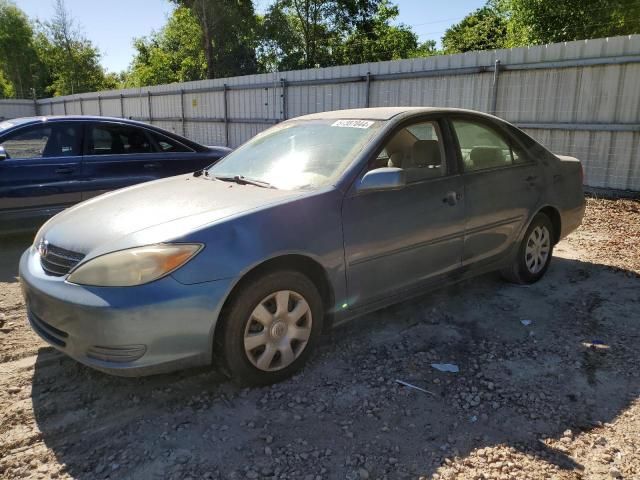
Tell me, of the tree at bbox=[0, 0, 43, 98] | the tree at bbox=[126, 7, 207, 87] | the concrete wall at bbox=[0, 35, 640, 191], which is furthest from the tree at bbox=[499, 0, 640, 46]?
the tree at bbox=[0, 0, 43, 98]

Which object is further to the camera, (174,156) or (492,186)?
(174,156)

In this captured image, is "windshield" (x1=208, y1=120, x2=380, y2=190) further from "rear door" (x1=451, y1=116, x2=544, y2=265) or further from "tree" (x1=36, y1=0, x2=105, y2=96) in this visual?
"tree" (x1=36, y1=0, x2=105, y2=96)

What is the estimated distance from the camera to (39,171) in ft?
19.0

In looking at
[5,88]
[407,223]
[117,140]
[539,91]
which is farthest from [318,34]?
[5,88]

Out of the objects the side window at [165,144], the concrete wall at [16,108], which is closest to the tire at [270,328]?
the side window at [165,144]

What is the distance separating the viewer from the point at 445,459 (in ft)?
7.86

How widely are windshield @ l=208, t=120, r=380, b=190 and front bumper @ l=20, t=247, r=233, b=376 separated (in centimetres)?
102

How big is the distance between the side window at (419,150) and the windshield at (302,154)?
12.4 inches

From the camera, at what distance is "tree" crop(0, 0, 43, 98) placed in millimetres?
49156

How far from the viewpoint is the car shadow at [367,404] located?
94.2 inches

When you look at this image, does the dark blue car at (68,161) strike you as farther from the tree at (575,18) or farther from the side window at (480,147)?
the tree at (575,18)

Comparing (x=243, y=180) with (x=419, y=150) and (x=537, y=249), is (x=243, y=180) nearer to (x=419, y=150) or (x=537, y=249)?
(x=419, y=150)

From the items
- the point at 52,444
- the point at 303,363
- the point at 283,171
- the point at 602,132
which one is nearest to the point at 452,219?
the point at 283,171

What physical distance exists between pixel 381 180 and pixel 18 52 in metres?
58.2
